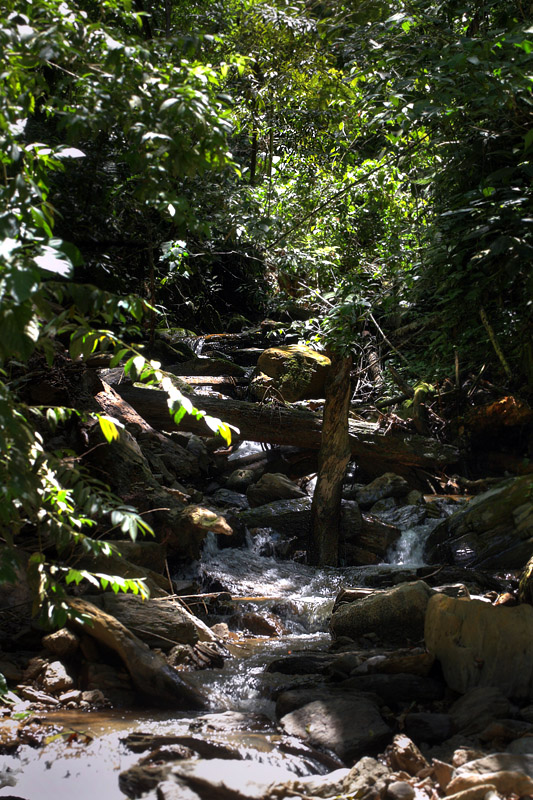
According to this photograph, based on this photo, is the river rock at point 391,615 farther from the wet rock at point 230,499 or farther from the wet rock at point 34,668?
the wet rock at point 230,499

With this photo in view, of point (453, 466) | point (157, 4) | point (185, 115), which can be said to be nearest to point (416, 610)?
point (185, 115)

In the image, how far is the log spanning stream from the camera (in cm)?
276

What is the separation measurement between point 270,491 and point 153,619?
4.58 m

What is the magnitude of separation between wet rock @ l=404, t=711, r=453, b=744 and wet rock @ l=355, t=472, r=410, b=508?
5.84m

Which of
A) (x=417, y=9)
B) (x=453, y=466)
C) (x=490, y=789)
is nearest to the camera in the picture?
(x=490, y=789)

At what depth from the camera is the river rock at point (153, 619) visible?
4.32 metres

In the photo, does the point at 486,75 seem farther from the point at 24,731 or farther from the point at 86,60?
the point at 24,731

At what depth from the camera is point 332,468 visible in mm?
7484

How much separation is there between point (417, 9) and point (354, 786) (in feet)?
15.6

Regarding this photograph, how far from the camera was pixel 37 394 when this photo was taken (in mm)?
5957

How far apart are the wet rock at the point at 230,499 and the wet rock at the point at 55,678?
16.5 ft

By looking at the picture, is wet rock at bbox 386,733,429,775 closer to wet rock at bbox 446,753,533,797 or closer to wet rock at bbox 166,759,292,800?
wet rock at bbox 446,753,533,797

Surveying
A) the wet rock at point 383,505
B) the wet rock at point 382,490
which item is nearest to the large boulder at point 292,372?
the wet rock at point 382,490

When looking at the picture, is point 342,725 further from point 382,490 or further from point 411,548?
point 382,490
